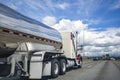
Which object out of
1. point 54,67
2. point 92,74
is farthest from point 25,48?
point 92,74

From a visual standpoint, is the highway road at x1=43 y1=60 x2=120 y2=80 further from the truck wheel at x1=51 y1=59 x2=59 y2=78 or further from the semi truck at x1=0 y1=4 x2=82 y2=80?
the semi truck at x1=0 y1=4 x2=82 y2=80

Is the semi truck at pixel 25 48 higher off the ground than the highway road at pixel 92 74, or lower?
higher

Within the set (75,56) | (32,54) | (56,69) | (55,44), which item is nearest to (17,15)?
(32,54)

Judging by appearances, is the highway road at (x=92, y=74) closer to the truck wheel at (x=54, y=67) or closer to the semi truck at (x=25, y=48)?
the truck wheel at (x=54, y=67)

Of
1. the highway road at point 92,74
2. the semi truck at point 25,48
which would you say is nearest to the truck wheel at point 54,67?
the semi truck at point 25,48

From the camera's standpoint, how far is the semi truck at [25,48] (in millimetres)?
9188

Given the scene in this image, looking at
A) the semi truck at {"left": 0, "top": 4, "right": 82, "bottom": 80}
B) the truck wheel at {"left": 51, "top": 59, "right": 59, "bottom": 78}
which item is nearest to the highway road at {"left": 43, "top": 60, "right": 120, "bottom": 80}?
the truck wheel at {"left": 51, "top": 59, "right": 59, "bottom": 78}

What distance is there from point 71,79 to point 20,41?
3.71 meters

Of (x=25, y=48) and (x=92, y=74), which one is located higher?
(x=25, y=48)

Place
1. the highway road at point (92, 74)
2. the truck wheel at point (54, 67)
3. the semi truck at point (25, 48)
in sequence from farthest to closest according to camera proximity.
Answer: the highway road at point (92, 74) < the truck wheel at point (54, 67) < the semi truck at point (25, 48)

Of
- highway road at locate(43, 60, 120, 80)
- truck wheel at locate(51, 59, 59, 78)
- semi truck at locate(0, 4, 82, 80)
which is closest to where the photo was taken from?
semi truck at locate(0, 4, 82, 80)

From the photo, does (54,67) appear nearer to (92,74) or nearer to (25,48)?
(25,48)

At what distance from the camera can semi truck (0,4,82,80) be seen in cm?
919

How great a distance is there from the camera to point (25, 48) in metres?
10.8
